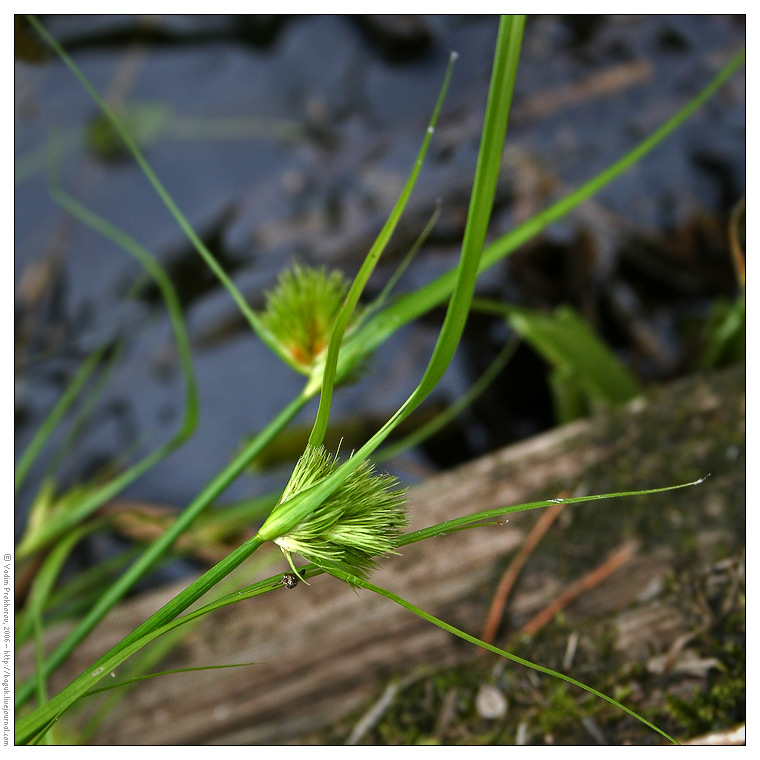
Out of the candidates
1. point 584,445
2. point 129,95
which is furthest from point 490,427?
point 129,95

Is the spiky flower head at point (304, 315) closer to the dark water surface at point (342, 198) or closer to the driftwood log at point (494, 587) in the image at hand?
the driftwood log at point (494, 587)

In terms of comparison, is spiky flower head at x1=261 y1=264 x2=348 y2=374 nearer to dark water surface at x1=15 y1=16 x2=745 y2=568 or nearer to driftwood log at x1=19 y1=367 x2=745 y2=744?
driftwood log at x1=19 y1=367 x2=745 y2=744

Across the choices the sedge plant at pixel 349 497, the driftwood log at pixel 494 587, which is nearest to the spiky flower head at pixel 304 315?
the sedge plant at pixel 349 497

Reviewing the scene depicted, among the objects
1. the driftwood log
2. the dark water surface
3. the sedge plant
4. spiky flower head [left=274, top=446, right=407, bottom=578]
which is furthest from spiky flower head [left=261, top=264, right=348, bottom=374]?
the dark water surface

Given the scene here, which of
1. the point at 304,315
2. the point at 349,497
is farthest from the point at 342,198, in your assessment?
the point at 349,497

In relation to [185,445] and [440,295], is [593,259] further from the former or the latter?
[185,445]

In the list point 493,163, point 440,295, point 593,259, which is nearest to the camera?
point 493,163

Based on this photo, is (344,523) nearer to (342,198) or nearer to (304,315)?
(304,315)
